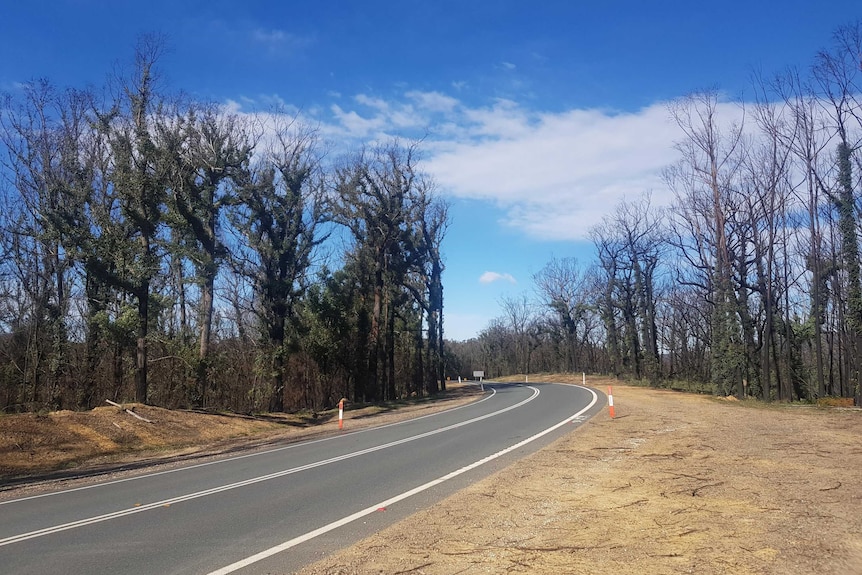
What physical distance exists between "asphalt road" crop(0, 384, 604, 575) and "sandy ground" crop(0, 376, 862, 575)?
73 centimetres

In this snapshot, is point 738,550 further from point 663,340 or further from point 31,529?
point 663,340

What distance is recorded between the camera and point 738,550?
582 centimetres

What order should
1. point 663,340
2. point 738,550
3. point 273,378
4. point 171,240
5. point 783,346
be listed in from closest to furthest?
point 738,550
point 171,240
point 273,378
point 783,346
point 663,340

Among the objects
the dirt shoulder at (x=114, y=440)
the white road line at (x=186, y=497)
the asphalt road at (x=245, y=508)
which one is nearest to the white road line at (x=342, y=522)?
the asphalt road at (x=245, y=508)

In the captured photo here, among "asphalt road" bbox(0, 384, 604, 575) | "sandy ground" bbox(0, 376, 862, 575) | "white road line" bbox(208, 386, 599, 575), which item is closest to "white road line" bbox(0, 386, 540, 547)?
"asphalt road" bbox(0, 384, 604, 575)

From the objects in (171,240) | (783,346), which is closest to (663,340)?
(783,346)

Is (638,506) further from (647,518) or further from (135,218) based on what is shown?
(135,218)

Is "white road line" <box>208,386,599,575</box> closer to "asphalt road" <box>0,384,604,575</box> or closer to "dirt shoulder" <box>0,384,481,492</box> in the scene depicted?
"asphalt road" <box>0,384,604,575</box>

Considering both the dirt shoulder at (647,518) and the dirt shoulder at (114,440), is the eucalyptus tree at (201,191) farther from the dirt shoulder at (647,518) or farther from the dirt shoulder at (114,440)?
the dirt shoulder at (647,518)

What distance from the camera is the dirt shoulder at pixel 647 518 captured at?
565 centimetres

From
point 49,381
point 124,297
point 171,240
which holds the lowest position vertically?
point 49,381

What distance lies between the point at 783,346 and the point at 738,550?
154ft

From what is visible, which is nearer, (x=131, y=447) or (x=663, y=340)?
(x=131, y=447)

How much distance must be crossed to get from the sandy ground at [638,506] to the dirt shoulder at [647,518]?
0.02 metres
